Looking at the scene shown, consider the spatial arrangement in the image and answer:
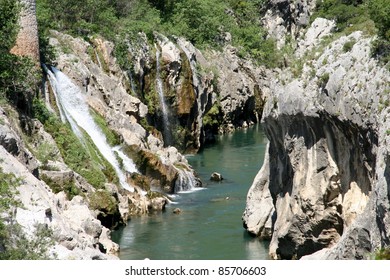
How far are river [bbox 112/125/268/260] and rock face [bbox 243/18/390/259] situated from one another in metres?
2.23

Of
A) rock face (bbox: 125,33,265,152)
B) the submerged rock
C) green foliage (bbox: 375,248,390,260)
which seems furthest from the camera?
rock face (bbox: 125,33,265,152)

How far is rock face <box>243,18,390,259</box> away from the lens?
2023 centimetres

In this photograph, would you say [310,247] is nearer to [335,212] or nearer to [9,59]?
[335,212]

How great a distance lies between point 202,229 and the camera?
104 ft

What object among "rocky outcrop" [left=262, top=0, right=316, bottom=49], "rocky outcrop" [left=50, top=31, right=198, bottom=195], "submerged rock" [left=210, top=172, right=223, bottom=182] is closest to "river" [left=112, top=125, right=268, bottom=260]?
"submerged rock" [left=210, top=172, right=223, bottom=182]

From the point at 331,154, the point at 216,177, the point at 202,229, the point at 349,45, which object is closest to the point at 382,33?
the point at 349,45

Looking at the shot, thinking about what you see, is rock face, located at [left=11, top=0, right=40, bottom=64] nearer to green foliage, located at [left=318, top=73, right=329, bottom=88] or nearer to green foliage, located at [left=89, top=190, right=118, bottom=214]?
green foliage, located at [left=89, top=190, right=118, bottom=214]

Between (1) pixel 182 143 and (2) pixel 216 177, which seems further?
(1) pixel 182 143

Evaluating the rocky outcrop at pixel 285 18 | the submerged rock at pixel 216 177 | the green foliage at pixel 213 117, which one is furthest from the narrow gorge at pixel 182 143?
the rocky outcrop at pixel 285 18

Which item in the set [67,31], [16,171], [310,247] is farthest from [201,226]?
[67,31]

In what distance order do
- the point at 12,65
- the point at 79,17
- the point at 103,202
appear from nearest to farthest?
the point at 12,65 < the point at 103,202 < the point at 79,17

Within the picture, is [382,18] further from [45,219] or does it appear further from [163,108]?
[163,108]

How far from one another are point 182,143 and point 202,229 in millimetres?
22989

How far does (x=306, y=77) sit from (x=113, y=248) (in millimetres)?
9031
